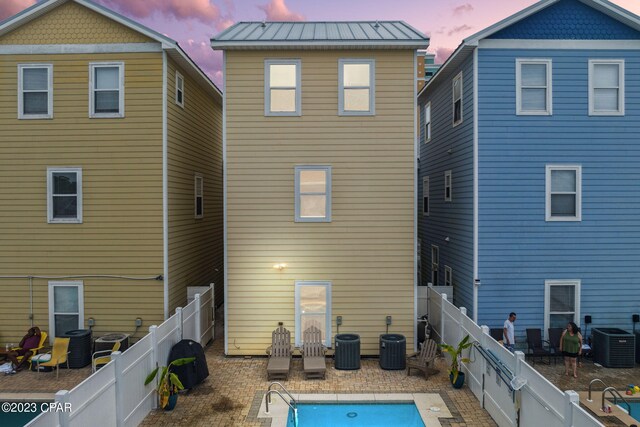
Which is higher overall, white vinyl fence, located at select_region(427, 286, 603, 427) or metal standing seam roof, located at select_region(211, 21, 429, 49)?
metal standing seam roof, located at select_region(211, 21, 429, 49)

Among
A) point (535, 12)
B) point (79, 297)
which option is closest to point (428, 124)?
point (535, 12)

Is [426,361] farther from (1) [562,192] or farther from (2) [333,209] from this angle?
(1) [562,192]

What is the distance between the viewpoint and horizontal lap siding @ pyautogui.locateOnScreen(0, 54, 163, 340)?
1251cm

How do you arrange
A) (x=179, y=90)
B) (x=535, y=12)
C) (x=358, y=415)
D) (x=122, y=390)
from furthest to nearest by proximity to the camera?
1. (x=179, y=90)
2. (x=535, y=12)
3. (x=358, y=415)
4. (x=122, y=390)

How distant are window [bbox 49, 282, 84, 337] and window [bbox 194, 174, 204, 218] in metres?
4.81

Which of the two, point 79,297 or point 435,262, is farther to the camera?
point 435,262

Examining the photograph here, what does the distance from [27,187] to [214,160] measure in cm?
753

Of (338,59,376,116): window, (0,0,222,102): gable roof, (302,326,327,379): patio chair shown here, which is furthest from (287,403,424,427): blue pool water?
(0,0,222,102): gable roof

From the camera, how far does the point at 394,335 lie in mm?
12109

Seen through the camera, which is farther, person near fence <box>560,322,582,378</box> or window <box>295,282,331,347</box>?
window <box>295,282,331,347</box>

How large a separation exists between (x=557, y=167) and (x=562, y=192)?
0.77m

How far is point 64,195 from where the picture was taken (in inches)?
496

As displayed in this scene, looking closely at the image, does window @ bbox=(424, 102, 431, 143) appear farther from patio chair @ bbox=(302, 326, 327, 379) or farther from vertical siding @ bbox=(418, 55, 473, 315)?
patio chair @ bbox=(302, 326, 327, 379)

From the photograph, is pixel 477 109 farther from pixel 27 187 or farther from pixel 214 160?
pixel 27 187
